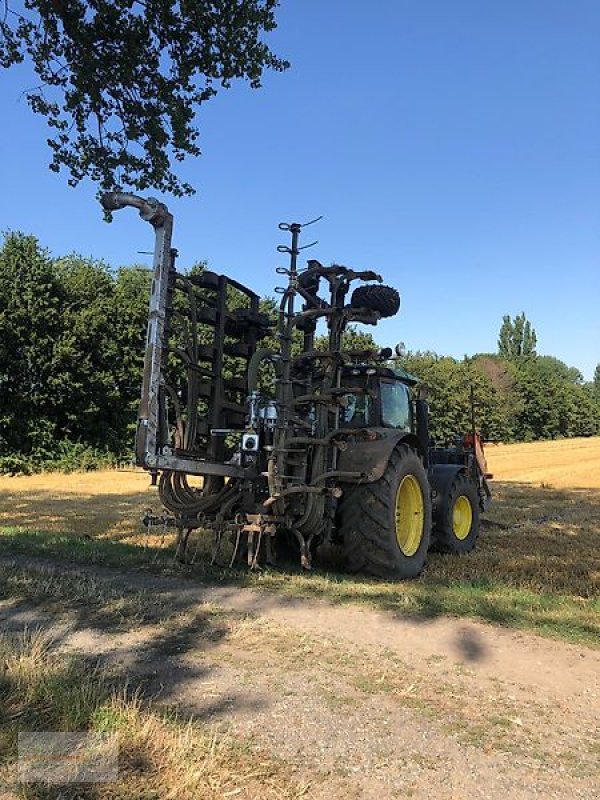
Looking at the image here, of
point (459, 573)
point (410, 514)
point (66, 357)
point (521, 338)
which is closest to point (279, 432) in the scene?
point (410, 514)

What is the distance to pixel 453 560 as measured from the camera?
8.56 metres

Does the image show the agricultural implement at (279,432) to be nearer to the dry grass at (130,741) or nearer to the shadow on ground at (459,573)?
the shadow on ground at (459,573)

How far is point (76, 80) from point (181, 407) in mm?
4779

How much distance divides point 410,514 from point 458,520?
213 cm

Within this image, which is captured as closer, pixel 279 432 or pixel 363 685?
pixel 363 685

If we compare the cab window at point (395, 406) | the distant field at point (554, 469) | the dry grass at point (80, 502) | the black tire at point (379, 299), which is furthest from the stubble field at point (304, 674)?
the distant field at point (554, 469)

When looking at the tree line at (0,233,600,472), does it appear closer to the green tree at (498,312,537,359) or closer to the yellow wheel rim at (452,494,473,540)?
the yellow wheel rim at (452,494,473,540)

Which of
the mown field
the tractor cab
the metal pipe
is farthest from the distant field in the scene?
the metal pipe

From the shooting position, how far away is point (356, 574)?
7.34 meters

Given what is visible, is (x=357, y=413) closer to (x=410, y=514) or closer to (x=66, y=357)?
(x=410, y=514)

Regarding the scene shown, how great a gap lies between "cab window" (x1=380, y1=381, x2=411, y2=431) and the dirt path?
2.95 meters

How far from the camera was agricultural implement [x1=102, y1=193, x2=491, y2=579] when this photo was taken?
21.6 feet

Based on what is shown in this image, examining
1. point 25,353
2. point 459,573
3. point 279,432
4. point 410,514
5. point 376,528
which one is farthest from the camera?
point 25,353

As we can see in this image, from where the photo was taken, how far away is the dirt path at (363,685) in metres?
3.03
